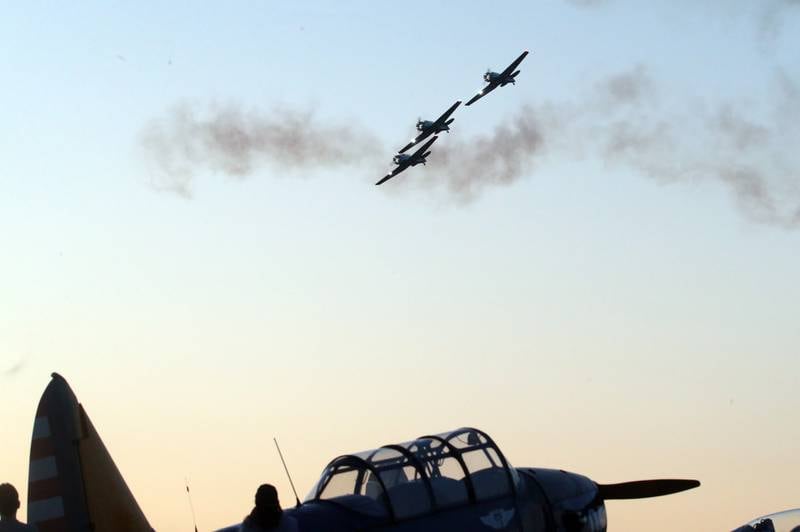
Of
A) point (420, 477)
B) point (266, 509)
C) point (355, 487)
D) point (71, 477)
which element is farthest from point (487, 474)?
point (71, 477)

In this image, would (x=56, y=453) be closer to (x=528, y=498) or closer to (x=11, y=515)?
(x=11, y=515)

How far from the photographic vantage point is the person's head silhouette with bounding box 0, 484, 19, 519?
39.7 ft

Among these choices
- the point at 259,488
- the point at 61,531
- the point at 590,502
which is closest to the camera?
the point at 259,488

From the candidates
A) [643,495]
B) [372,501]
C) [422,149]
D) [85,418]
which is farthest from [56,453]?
[422,149]

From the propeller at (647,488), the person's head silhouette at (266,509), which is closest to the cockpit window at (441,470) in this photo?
the person's head silhouette at (266,509)

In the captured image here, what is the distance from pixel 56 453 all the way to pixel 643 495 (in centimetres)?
1022

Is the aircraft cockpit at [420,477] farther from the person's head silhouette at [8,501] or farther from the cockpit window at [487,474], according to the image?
the person's head silhouette at [8,501]

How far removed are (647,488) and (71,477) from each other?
10179mm

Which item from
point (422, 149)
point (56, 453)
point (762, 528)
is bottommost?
point (762, 528)

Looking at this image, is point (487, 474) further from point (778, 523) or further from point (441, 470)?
point (778, 523)

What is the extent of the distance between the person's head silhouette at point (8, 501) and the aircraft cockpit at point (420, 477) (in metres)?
3.87

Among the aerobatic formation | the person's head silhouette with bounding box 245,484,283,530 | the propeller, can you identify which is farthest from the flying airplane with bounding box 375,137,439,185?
the person's head silhouette with bounding box 245,484,283,530

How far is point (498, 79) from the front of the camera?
5638 cm

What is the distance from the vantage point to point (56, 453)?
14836 millimetres
